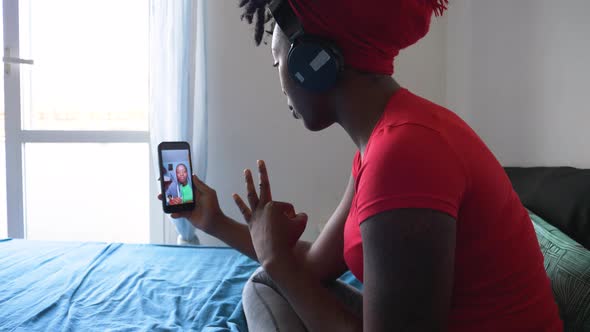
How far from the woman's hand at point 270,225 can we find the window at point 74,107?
1.56m

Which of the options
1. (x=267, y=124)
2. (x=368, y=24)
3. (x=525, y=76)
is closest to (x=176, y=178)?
(x=368, y=24)

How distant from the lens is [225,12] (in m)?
2.08

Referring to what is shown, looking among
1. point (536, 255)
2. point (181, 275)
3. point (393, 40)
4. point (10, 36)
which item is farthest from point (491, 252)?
point (10, 36)

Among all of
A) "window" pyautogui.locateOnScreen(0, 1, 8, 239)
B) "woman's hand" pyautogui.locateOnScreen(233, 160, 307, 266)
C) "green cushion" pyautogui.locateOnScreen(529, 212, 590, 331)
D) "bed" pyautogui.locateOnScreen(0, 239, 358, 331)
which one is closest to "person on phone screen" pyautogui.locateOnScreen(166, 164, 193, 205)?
"bed" pyautogui.locateOnScreen(0, 239, 358, 331)

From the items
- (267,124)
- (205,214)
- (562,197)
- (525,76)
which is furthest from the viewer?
(267,124)

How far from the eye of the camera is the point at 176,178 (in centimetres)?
120

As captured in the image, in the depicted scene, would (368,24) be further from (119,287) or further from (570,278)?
(119,287)

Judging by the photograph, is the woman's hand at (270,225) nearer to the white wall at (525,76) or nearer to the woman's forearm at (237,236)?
the woman's forearm at (237,236)

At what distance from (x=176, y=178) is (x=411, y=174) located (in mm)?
886

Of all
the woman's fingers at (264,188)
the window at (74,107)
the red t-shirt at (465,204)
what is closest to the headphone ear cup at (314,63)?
the red t-shirt at (465,204)

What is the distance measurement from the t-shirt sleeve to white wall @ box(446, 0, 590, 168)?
894mm

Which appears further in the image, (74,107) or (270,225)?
(74,107)

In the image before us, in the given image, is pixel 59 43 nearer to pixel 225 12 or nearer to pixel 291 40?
pixel 225 12

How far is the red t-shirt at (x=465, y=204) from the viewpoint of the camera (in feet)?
1.53
